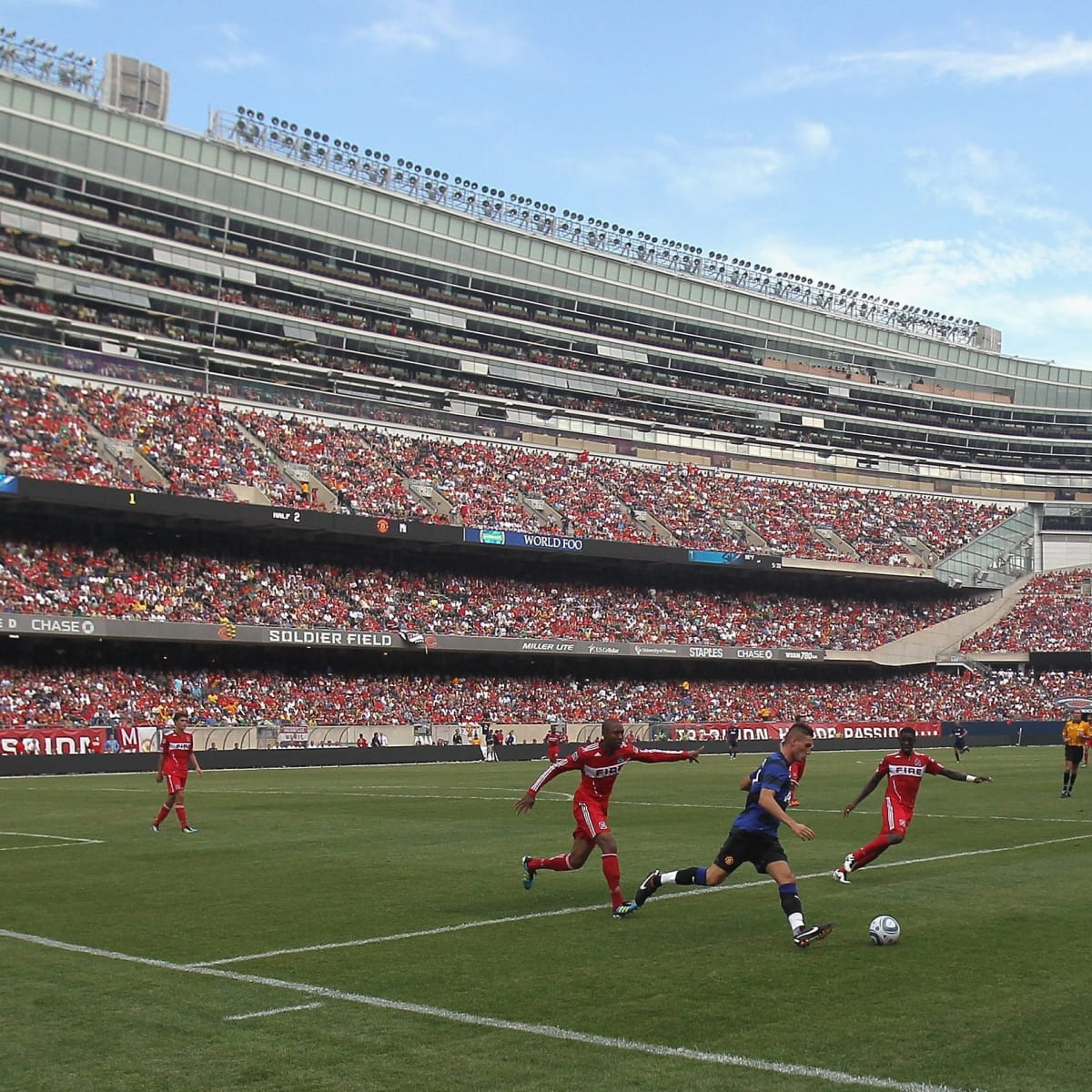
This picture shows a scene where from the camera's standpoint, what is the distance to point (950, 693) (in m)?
86.6

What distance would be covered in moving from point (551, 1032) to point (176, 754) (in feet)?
57.5

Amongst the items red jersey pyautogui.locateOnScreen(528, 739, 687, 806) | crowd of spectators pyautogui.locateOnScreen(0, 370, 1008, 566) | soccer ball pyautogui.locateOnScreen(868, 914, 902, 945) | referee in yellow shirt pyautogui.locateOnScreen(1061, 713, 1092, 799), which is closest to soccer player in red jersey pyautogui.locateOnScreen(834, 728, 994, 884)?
red jersey pyautogui.locateOnScreen(528, 739, 687, 806)

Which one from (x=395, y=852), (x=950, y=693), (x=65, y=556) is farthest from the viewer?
(x=950, y=693)

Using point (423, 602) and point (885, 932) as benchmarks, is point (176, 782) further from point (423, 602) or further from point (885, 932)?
point (423, 602)

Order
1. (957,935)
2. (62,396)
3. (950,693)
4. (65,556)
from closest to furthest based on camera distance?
(957,935) → (65,556) → (62,396) → (950,693)

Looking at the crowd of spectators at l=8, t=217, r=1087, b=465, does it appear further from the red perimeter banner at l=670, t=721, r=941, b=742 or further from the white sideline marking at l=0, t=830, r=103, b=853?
the white sideline marking at l=0, t=830, r=103, b=853

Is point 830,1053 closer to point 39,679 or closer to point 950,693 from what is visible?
point 39,679

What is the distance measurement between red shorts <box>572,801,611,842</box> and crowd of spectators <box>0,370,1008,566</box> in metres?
50.9

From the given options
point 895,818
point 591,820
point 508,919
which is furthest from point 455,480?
point 508,919

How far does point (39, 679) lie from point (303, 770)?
48.7 ft

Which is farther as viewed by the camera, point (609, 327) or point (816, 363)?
point (816, 363)

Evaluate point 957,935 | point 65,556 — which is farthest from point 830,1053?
point 65,556

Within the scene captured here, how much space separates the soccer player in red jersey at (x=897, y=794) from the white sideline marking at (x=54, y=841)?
43.2ft

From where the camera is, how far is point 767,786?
12031 mm
